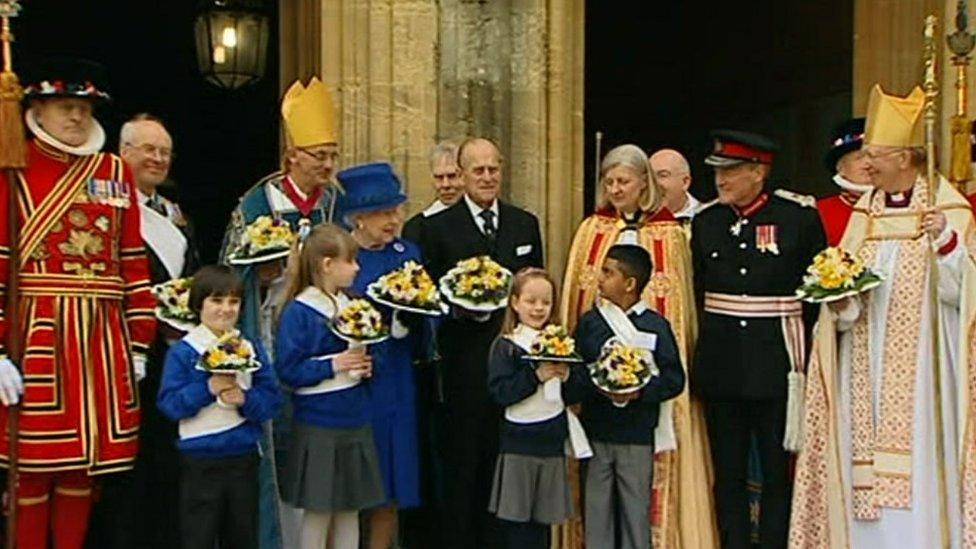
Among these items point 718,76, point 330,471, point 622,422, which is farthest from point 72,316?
point 718,76

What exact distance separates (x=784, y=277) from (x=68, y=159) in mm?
2619

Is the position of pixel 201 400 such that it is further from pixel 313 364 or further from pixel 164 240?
pixel 164 240

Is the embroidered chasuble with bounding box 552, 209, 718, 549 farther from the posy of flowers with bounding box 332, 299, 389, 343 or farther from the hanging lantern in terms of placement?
the hanging lantern

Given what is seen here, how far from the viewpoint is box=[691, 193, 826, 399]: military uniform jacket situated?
6309 millimetres

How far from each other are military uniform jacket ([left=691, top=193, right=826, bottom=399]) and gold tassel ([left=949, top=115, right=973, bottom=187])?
1.87 ft

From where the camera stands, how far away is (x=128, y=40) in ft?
40.3

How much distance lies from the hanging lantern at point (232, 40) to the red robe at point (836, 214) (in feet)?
11.4

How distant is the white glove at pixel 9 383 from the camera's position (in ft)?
17.6

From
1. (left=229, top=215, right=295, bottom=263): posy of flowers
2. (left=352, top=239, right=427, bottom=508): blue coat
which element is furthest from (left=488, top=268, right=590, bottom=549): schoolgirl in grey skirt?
(left=229, top=215, right=295, bottom=263): posy of flowers

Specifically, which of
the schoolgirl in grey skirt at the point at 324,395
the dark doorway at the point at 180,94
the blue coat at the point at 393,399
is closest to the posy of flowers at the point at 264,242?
the schoolgirl in grey skirt at the point at 324,395

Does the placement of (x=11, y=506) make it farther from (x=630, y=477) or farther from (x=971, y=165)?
(x=971, y=165)

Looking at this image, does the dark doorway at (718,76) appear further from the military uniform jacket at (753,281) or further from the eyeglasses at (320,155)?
the eyeglasses at (320,155)

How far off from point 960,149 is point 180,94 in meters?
7.25

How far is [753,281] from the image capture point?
6.35 m
